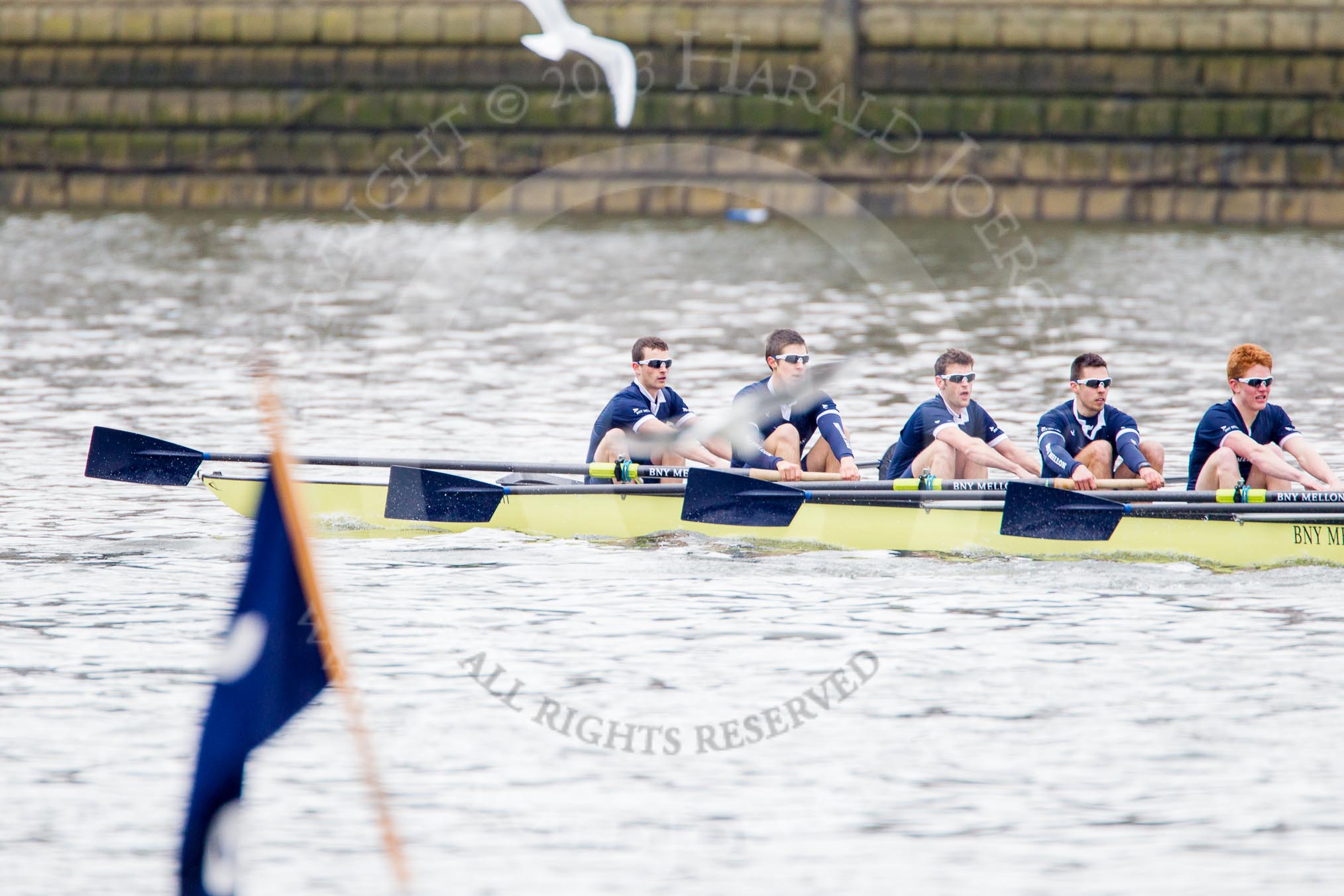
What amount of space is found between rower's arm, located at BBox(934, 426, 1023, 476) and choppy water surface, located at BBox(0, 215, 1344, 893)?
32.2 inches

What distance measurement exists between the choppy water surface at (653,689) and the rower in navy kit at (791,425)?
27.0 inches

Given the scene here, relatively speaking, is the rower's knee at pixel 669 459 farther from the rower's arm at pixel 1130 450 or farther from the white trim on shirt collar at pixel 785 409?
the rower's arm at pixel 1130 450

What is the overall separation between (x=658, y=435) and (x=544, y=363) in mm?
8703

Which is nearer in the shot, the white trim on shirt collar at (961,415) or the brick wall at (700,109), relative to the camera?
the white trim on shirt collar at (961,415)

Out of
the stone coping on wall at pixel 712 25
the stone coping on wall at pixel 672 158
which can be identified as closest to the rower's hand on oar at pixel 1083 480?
the stone coping on wall at pixel 672 158

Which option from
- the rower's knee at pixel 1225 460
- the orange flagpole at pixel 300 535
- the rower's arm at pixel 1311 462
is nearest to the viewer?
the orange flagpole at pixel 300 535

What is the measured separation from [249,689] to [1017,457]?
8105 mm

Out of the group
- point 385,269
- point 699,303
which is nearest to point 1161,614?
point 699,303

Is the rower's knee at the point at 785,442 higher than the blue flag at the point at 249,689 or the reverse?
higher

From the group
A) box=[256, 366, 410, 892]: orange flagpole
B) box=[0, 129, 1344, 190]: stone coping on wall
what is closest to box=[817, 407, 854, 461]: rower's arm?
box=[256, 366, 410, 892]: orange flagpole

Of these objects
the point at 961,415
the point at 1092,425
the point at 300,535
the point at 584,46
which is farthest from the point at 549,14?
the point at 300,535

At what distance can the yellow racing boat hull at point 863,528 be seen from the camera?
11.8 metres

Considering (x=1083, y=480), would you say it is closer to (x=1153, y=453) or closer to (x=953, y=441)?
(x=1153, y=453)

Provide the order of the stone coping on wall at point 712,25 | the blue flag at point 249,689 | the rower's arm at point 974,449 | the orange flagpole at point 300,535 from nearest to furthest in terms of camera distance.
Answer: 1. the blue flag at point 249,689
2. the orange flagpole at point 300,535
3. the rower's arm at point 974,449
4. the stone coping on wall at point 712,25
